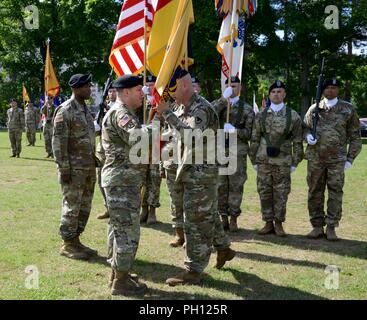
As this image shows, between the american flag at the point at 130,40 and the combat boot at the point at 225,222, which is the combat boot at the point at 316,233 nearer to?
the combat boot at the point at 225,222

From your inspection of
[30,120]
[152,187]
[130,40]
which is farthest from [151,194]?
[30,120]

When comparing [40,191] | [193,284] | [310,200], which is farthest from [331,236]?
[40,191]

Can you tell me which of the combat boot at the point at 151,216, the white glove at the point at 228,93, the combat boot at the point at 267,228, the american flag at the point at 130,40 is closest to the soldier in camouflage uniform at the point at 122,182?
the white glove at the point at 228,93

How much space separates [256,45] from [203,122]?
28150 mm

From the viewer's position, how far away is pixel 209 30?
29.8 m

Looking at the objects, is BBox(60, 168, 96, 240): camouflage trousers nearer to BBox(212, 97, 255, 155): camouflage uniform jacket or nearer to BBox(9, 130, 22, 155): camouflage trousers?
BBox(212, 97, 255, 155): camouflage uniform jacket

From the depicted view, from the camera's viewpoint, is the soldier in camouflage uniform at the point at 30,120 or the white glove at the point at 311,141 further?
the soldier in camouflage uniform at the point at 30,120

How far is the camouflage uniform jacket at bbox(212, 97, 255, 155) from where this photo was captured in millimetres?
7625

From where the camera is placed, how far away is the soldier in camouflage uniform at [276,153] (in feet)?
24.6

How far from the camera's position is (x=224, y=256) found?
5.79 metres

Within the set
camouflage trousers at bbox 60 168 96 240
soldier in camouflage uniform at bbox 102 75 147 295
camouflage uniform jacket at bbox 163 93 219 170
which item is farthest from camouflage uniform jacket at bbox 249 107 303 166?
soldier in camouflage uniform at bbox 102 75 147 295

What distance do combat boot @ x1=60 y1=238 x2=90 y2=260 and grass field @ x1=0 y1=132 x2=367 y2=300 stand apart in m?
0.12

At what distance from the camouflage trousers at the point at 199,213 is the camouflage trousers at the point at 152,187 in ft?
9.85

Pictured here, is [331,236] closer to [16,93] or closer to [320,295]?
[320,295]
